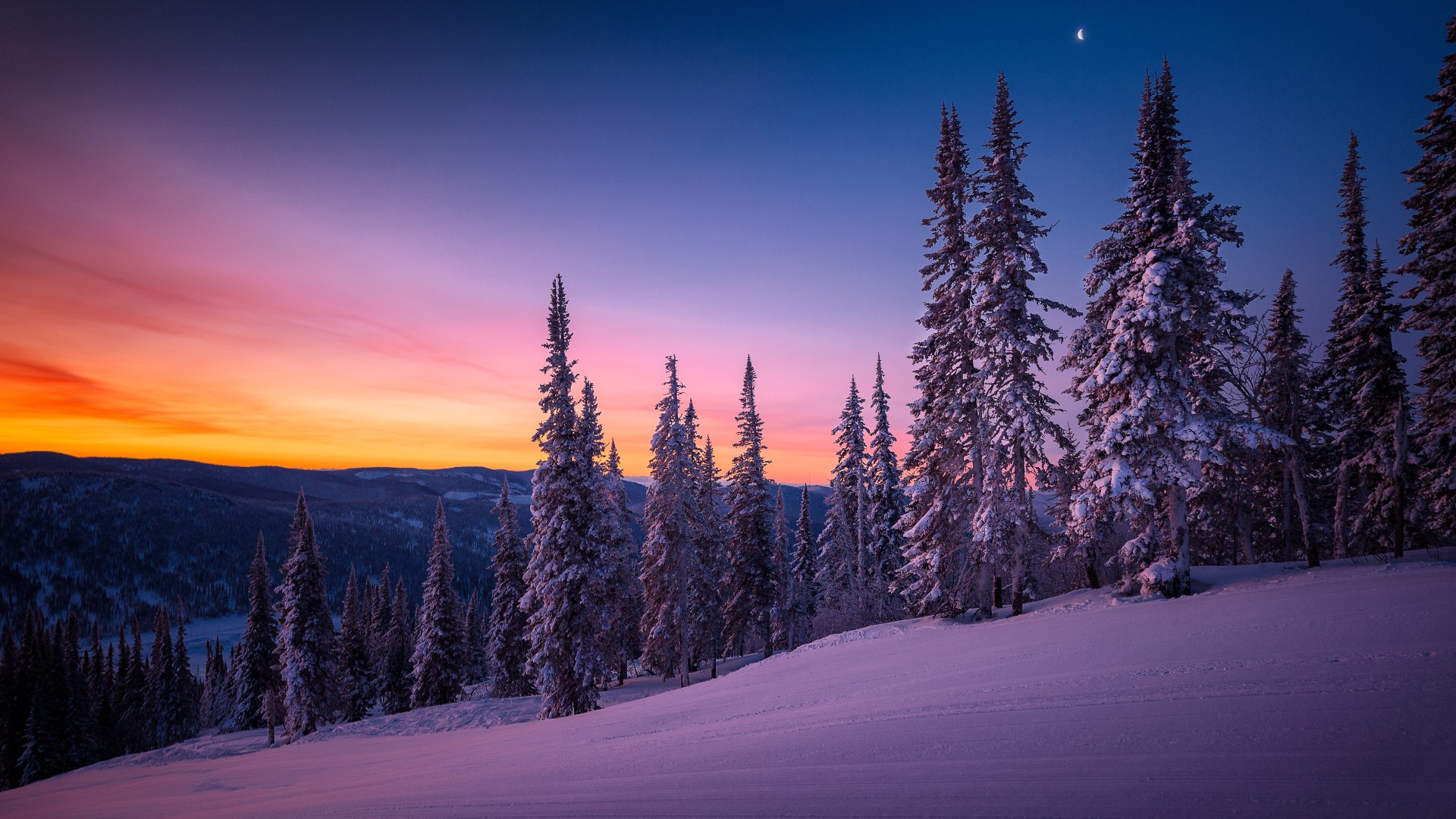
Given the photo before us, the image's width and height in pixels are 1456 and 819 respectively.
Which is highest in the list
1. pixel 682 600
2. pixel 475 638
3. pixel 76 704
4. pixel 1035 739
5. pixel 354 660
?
pixel 1035 739

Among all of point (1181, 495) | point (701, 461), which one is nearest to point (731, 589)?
point (701, 461)

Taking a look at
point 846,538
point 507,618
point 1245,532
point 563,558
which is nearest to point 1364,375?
point 1245,532

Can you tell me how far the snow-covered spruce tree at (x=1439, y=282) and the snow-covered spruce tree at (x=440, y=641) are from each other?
160 ft

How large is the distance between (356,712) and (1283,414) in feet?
231

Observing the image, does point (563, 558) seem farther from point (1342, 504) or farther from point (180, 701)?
point (180, 701)

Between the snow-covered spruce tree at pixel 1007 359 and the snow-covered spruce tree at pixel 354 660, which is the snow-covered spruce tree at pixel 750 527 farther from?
the snow-covered spruce tree at pixel 354 660

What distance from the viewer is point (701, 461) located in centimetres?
3931

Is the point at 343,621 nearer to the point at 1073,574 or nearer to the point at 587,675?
the point at 587,675

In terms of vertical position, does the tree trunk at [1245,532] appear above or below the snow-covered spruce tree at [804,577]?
above

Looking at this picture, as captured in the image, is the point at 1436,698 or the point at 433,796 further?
the point at 433,796

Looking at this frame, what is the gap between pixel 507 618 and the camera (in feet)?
135

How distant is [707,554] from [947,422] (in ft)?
76.8

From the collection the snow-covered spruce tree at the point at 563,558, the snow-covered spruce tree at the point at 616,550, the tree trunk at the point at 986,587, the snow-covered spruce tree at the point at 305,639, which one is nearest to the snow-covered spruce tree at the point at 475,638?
the snow-covered spruce tree at the point at 305,639

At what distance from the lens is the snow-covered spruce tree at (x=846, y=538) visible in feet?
106
